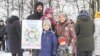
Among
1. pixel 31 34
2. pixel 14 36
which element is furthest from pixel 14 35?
pixel 31 34

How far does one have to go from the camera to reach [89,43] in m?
11.3

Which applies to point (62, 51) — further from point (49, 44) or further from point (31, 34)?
point (31, 34)

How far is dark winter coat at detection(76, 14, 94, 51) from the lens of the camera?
1128 cm

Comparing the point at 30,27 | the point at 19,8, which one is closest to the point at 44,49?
the point at 30,27

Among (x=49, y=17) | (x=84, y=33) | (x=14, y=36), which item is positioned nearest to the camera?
(x=49, y=17)

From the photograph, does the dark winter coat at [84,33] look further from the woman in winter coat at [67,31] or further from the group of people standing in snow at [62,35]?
the woman in winter coat at [67,31]

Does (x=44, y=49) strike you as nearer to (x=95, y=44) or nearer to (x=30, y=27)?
(x=30, y=27)

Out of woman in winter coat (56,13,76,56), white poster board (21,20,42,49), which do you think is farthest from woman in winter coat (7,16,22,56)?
woman in winter coat (56,13,76,56)

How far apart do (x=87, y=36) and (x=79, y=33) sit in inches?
9.2

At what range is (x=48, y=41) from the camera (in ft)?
32.5

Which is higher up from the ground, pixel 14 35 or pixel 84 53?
pixel 14 35

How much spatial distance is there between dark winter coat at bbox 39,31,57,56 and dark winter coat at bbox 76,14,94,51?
1.54 m

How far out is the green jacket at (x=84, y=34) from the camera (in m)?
11.3

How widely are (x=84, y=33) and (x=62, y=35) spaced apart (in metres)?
1.35
